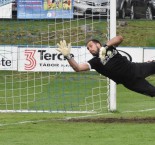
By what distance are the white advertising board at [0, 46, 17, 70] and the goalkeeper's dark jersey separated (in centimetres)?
700

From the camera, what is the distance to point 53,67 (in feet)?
72.1

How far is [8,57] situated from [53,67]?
1.98 meters

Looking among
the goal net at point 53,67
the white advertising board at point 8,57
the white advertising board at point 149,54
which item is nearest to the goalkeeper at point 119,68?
the goal net at point 53,67

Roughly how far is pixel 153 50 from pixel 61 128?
11999 millimetres

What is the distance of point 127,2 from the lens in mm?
38031

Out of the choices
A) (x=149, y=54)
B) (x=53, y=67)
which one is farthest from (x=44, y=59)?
(x=149, y=54)

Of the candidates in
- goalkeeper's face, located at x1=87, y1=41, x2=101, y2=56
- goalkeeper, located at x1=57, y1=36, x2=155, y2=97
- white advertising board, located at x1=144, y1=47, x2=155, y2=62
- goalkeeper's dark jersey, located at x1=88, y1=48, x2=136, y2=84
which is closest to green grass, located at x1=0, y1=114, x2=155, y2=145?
goalkeeper, located at x1=57, y1=36, x2=155, y2=97

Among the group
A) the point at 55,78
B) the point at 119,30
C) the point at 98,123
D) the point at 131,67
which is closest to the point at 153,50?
the point at 55,78

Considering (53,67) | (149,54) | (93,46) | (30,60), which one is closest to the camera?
(93,46)

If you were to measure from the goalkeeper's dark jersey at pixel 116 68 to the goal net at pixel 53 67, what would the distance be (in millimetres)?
5007

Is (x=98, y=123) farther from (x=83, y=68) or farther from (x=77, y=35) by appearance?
(x=77, y=35)

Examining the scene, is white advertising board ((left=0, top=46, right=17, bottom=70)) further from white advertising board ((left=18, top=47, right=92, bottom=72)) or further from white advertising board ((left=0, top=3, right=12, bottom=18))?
white advertising board ((left=0, top=3, right=12, bottom=18))

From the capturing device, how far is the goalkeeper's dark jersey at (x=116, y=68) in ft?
48.2

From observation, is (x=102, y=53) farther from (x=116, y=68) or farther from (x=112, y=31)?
(x=112, y=31)
